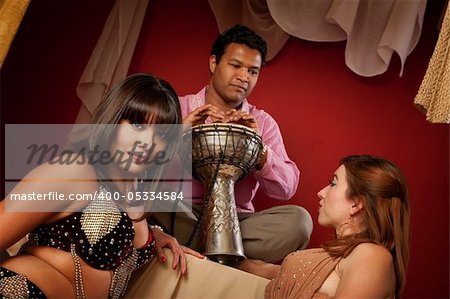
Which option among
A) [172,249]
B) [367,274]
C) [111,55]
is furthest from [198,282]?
[111,55]

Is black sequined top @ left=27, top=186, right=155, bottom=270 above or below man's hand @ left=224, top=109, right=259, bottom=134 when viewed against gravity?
below

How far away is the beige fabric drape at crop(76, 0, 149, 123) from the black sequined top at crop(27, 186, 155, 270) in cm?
166

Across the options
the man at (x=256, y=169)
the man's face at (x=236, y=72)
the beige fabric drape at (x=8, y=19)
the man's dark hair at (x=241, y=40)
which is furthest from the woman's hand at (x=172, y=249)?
the man's dark hair at (x=241, y=40)

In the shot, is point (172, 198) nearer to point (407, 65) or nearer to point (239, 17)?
point (239, 17)

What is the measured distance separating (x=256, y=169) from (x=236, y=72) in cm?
47

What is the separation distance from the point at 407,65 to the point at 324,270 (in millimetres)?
1986

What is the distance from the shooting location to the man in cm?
300

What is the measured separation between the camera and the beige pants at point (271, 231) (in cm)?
304

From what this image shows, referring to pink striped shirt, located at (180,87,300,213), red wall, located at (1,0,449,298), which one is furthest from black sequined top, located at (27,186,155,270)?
red wall, located at (1,0,449,298)

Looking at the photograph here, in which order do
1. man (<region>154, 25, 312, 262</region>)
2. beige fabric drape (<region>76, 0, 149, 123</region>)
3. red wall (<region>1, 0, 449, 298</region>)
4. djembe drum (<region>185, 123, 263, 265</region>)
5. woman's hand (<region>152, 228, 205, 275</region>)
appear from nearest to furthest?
1. woman's hand (<region>152, 228, 205, 275</region>)
2. djembe drum (<region>185, 123, 263, 265</region>)
3. man (<region>154, 25, 312, 262</region>)
4. beige fabric drape (<region>76, 0, 149, 123</region>)
5. red wall (<region>1, 0, 449, 298</region>)

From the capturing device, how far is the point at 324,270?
7.02ft

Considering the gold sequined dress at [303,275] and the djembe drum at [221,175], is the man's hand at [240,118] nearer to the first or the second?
the djembe drum at [221,175]

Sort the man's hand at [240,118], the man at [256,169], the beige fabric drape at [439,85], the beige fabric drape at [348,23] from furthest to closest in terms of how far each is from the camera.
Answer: the beige fabric drape at [348,23], the man at [256,169], the man's hand at [240,118], the beige fabric drape at [439,85]

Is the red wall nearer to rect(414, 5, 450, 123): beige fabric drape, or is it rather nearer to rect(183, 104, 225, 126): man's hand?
rect(183, 104, 225, 126): man's hand
